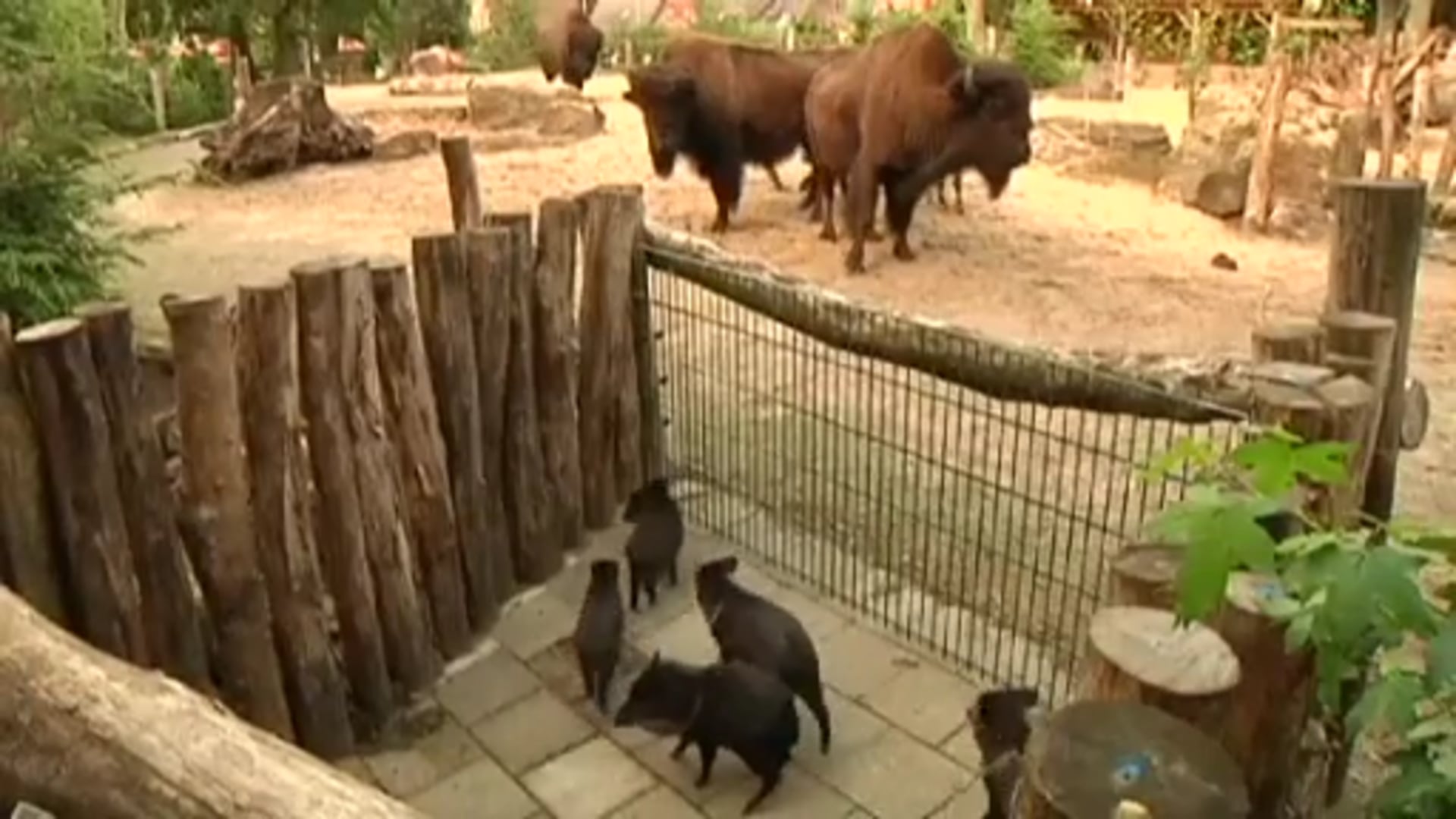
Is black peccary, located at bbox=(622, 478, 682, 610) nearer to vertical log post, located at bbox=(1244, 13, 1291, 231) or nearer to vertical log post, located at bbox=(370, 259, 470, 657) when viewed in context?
vertical log post, located at bbox=(370, 259, 470, 657)

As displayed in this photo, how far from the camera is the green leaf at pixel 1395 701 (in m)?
1.59

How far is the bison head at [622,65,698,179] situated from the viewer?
894cm

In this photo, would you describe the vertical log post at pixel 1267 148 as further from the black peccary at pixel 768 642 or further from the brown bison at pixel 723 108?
the black peccary at pixel 768 642

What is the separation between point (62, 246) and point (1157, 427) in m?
4.73

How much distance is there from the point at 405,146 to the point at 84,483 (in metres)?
10.6

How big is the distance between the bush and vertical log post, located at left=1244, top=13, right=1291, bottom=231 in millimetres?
6068

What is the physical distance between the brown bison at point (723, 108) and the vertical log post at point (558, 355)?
523 cm

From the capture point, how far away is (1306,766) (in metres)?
2.33

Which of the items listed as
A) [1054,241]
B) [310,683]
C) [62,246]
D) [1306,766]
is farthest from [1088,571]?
[1054,241]

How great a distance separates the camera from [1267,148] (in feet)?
31.6

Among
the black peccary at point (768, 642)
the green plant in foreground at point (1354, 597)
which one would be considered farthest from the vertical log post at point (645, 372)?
the green plant in foreground at point (1354, 597)

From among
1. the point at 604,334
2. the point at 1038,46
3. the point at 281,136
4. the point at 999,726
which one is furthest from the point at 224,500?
the point at 1038,46

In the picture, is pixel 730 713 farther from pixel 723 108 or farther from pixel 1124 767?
pixel 723 108

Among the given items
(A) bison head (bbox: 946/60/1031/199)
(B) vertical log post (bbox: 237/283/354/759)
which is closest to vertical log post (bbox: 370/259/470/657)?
(B) vertical log post (bbox: 237/283/354/759)
